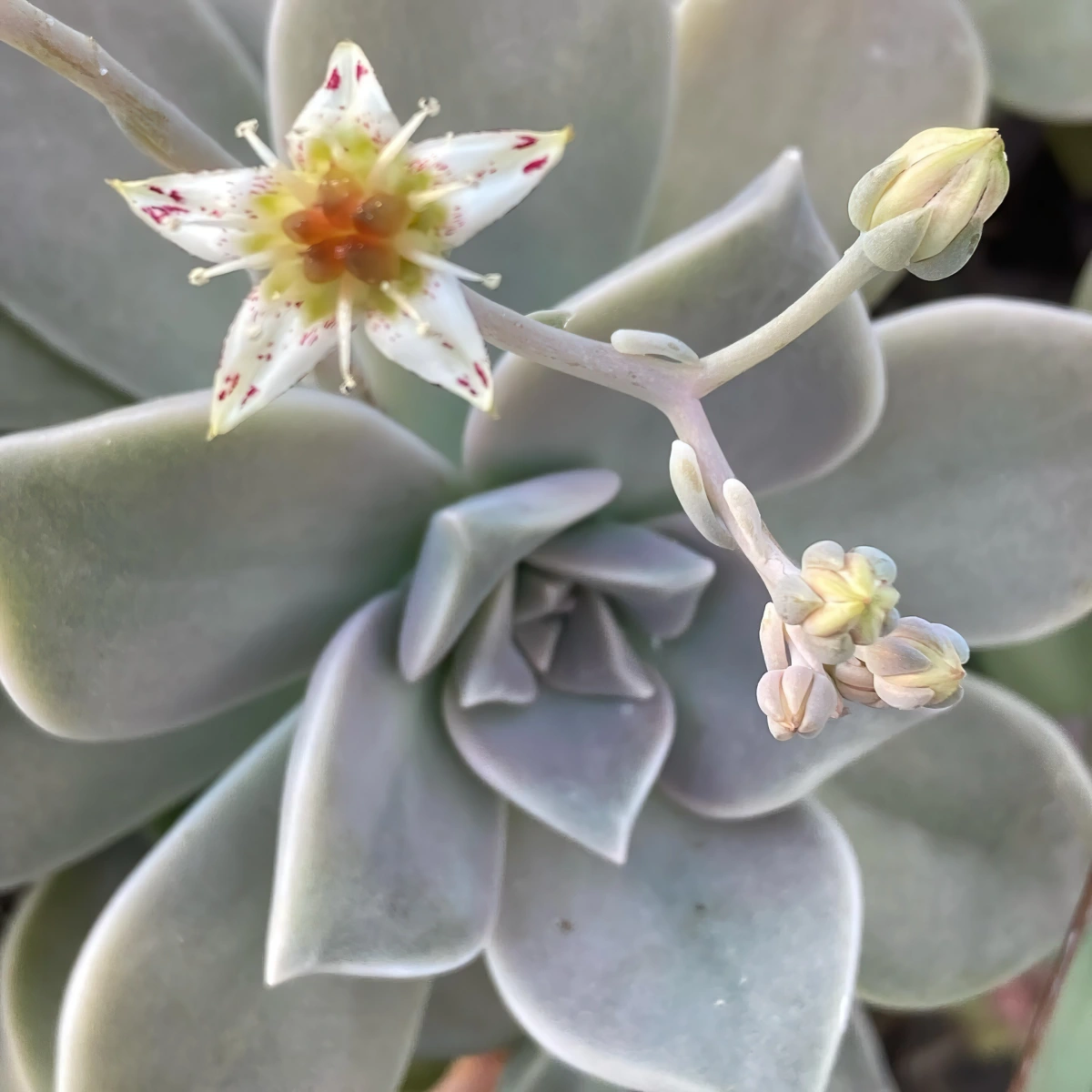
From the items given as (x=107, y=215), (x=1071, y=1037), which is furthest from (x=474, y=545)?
(x=1071, y=1037)

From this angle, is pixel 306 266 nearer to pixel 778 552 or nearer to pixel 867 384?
pixel 778 552

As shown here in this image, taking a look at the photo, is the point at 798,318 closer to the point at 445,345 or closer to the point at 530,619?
the point at 445,345

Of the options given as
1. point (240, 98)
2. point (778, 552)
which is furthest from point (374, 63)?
point (778, 552)

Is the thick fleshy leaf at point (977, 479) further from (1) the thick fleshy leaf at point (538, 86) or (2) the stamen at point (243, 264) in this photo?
(2) the stamen at point (243, 264)

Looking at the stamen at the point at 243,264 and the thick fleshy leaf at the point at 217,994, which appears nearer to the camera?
the stamen at the point at 243,264

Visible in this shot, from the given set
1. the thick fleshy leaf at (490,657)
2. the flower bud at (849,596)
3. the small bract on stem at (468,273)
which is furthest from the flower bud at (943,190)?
the thick fleshy leaf at (490,657)

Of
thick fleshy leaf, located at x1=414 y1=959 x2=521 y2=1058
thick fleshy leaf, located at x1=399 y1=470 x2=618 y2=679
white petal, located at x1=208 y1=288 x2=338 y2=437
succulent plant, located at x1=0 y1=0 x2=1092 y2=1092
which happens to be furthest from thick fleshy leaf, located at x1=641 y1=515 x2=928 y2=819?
white petal, located at x1=208 y1=288 x2=338 y2=437
